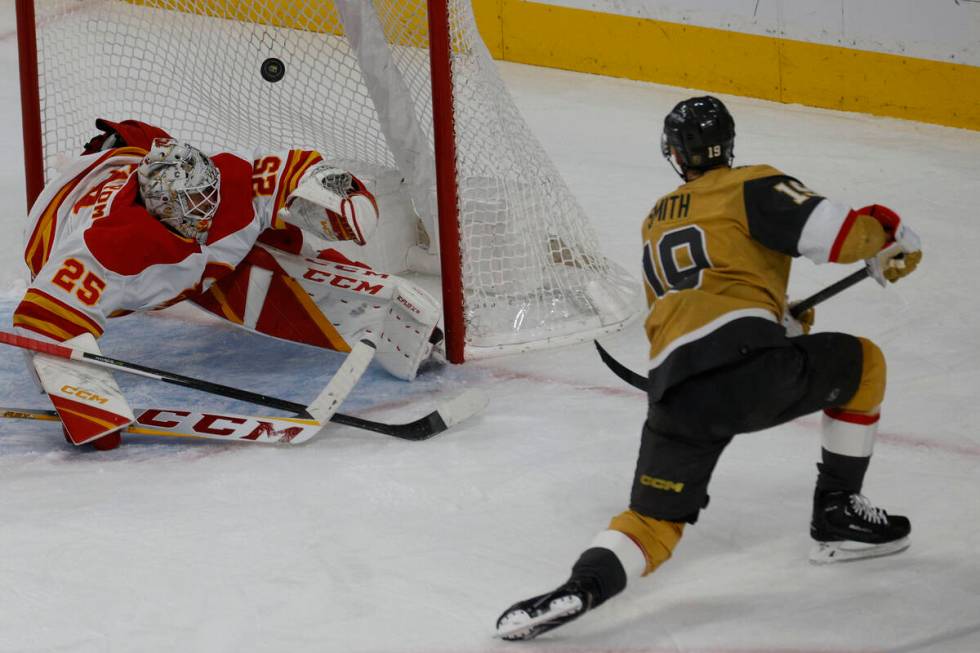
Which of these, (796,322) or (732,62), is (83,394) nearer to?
(796,322)

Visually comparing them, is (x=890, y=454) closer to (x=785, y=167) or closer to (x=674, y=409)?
(x=674, y=409)

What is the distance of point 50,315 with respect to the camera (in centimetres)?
288

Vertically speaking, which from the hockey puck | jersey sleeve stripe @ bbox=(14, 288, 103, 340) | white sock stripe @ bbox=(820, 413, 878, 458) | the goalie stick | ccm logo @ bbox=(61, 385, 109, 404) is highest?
the hockey puck

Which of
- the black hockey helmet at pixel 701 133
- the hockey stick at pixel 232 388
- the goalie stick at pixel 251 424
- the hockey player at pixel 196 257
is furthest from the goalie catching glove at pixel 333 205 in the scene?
the black hockey helmet at pixel 701 133

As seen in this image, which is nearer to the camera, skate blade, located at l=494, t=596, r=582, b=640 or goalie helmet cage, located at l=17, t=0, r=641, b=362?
skate blade, located at l=494, t=596, r=582, b=640

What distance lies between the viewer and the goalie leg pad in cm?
319

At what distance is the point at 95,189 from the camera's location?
3.21 m

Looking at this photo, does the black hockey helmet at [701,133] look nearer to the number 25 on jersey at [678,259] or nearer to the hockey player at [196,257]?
the number 25 on jersey at [678,259]

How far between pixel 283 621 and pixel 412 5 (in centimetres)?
176

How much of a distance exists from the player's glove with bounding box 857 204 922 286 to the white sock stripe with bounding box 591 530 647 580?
59cm

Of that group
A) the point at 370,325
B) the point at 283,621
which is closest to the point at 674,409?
the point at 283,621

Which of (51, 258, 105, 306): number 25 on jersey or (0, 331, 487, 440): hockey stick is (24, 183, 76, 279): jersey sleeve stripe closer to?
(51, 258, 105, 306): number 25 on jersey

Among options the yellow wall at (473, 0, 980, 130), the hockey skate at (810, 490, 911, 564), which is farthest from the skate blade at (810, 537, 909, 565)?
the yellow wall at (473, 0, 980, 130)

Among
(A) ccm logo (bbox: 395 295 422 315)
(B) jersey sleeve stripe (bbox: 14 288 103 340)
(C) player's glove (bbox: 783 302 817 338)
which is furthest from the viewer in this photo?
(A) ccm logo (bbox: 395 295 422 315)
